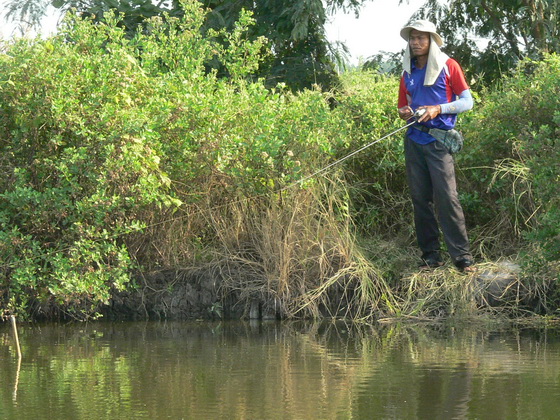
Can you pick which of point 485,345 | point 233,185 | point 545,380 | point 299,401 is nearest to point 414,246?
point 233,185

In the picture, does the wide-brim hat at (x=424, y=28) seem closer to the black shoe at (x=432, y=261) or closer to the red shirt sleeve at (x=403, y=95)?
the red shirt sleeve at (x=403, y=95)

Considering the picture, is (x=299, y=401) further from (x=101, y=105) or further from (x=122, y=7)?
(x=122, y=7)

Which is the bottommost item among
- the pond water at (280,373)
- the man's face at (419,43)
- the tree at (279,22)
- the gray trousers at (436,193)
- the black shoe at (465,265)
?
the pond water at (280,373)

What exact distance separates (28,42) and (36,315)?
97.8 inches

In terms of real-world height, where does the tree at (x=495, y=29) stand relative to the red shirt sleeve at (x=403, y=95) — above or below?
above

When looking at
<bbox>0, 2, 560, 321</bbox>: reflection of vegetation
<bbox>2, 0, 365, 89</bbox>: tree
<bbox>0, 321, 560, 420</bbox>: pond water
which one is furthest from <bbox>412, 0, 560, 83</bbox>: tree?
<bbox>0, 321, 560, 420</bbox>: pond water

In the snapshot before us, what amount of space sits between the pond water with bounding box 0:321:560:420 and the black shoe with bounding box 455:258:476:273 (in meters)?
0.83

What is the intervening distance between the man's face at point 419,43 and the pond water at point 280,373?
2.46m

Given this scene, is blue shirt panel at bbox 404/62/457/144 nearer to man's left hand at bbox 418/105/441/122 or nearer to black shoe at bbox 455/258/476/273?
man's left hand at bbox 418/105/441/122

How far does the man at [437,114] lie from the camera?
899 cm

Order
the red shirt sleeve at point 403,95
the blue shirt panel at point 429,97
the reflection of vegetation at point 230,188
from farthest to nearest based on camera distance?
the red shirt sleeve at point 403,95
the blue shirt panel at point 429,97
the reflection of vegetation at point 230,188

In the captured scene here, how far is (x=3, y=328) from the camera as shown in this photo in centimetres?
877

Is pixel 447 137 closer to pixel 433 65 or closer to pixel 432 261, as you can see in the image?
pixel 433 65

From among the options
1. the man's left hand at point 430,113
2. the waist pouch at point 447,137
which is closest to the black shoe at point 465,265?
the waist pouch at point 447,137
